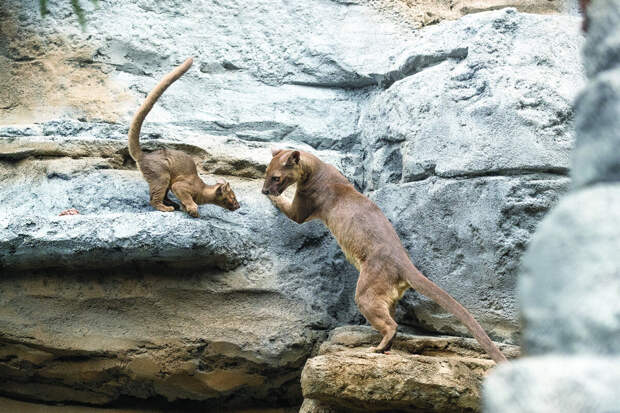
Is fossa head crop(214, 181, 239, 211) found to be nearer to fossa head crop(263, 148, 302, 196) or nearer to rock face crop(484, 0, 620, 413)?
fossa head crop(263, 148, 302, 196)

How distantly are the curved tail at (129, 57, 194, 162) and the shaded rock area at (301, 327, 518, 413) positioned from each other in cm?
217

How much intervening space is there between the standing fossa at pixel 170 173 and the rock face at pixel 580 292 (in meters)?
3.97

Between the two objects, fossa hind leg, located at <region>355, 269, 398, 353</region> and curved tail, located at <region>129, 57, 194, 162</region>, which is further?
curved tail, located at <region>129, 57, 194, 162</region>

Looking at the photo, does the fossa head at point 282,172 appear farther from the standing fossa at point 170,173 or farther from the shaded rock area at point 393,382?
the shaded rock area at point 393,382

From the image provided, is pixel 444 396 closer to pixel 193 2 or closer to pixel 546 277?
pixel 546 277

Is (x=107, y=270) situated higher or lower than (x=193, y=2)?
lower

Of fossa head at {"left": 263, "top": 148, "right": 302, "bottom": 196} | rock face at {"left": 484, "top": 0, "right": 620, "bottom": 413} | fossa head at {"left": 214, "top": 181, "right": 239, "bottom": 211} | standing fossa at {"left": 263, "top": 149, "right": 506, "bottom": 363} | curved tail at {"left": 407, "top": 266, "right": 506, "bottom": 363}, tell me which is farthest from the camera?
fossa head at {"left": 263, "top": 148, "right": 302, "bottom": 196}

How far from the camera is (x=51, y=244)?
16.4 ft

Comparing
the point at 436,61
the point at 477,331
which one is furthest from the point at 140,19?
the point at 477,331

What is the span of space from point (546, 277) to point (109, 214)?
4195mm

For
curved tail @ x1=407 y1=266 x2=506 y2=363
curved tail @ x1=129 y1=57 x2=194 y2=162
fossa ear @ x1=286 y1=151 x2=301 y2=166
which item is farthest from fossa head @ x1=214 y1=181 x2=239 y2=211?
curved tail @ x1=407 y1=266 x2=506 y2=363

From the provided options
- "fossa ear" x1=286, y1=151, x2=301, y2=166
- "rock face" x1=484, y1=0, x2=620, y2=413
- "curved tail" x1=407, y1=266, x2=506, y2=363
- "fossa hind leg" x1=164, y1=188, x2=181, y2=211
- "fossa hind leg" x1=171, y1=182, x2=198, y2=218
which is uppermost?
"rock face" x1=484, y1=0, x2=620, y2=413

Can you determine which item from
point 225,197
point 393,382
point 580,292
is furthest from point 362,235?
point 580,292

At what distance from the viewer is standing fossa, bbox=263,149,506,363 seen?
4707 mm
